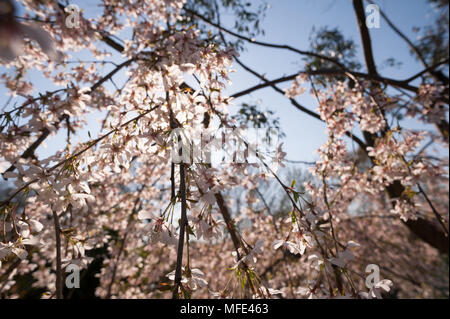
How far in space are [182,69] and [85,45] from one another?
3.00 meters

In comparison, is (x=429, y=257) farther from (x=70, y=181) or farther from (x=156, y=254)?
(x=70, y=181)

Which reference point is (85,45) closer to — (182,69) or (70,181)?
(182,69)

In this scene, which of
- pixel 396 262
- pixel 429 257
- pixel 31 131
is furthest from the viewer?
pixel 429 257

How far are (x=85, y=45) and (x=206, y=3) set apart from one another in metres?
1.92

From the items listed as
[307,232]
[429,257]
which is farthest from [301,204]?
[429,257]

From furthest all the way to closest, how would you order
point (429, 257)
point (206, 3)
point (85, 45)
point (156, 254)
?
1. point (429, 257)
2. point (156, 254)
3. point (206, 3)
4. point (85, 45)

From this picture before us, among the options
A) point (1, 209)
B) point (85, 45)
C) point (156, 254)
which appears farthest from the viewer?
point (156, 254)

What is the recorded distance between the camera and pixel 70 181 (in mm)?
989

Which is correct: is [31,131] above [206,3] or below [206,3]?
below

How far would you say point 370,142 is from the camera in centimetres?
396

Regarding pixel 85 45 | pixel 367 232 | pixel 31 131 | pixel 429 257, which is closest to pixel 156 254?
pixel 85 45

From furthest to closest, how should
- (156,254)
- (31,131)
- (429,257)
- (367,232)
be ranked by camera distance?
(429,257)
(367,232)
(156,254)
(31,131)

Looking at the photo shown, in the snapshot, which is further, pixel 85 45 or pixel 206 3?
pixel 206 3

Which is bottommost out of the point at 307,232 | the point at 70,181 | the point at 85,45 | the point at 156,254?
the point at 307,232
